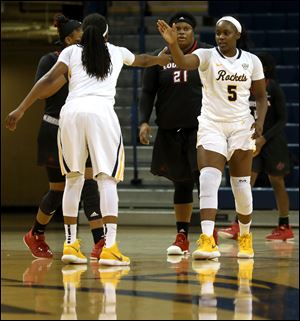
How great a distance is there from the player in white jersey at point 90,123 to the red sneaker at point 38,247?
0.66 meters

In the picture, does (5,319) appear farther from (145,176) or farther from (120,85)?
(120,85)

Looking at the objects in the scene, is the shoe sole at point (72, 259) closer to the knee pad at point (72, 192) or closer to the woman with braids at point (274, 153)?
the knee pad at point (72, 192)

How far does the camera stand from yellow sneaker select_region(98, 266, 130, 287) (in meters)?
5.23

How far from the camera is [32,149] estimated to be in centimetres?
1869

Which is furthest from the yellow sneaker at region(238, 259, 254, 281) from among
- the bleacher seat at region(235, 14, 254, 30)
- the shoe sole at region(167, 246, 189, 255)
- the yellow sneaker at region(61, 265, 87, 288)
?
the bleacher seat at region(235, 14, 254, 30)

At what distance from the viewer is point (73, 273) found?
567 centimetres

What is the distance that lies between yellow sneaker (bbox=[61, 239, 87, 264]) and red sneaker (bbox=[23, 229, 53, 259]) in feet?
1.99

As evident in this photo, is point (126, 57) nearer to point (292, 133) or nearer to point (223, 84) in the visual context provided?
point (223, 84)

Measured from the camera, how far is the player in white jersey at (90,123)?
Result: 6012mm

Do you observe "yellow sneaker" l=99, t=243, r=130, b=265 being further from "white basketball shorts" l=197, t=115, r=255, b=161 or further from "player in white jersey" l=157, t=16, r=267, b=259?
"white basketball shorts" l=197, t=115, r=255, b=161

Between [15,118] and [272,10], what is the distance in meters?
9.25

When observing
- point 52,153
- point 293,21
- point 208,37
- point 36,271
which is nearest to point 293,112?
point 208,37

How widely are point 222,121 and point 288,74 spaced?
6.85 m

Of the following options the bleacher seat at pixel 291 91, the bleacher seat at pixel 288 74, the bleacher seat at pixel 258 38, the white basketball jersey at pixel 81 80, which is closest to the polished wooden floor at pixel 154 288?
the white basketball jersey at pixel 81 80
